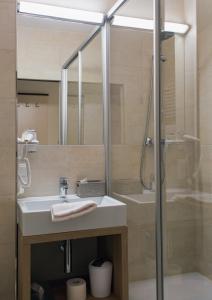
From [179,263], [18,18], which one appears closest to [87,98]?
[18,18]

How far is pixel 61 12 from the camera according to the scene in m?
2.28

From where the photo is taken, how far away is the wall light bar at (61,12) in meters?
2.19

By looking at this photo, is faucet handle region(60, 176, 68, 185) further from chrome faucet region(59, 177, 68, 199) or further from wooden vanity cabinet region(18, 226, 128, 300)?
wooden vanity cabinet region(18, 226, 128, 300)

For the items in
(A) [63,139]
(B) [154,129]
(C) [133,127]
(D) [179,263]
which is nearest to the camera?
(B) [154,129]

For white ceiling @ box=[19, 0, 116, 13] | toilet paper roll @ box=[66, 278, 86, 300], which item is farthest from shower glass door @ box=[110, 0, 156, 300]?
toilet paper roll @ box=[66, 278, 86, 300]

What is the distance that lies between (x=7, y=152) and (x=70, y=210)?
60cm

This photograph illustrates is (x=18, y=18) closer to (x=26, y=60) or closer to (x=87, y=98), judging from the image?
(x=26, y=60)

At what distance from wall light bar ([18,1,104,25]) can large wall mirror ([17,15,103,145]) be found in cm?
4

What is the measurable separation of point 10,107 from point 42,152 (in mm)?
390

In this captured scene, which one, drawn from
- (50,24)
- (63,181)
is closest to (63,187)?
(63,181)

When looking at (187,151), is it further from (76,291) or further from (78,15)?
(78,15)

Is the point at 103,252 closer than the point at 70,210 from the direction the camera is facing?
No

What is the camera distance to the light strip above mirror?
2002 millimetres

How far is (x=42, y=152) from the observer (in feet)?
7.32
